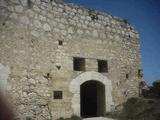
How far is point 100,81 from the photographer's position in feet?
29.1

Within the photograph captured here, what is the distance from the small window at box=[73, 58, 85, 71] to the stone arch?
0.34 m

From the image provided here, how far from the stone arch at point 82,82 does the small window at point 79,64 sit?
34 cm

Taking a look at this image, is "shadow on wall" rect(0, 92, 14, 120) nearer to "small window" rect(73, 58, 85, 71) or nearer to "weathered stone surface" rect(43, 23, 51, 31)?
"weathered stone surface" rect(43, 23, 51, 31)

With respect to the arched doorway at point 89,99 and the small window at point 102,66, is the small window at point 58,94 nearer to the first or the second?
the small window at point 102,66

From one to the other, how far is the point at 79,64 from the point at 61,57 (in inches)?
43.5

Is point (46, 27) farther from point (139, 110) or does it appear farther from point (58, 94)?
point (139, 110)

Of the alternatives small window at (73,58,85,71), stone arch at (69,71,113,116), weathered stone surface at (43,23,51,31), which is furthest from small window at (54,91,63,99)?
weathered stone surface at (43,23,51,31)

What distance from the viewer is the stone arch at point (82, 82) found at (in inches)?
315

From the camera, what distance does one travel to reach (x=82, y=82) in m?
8.27

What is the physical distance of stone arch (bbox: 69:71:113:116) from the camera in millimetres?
8008

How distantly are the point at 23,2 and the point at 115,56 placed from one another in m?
4.39

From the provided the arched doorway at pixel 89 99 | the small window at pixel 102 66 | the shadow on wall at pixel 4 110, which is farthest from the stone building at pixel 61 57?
the shadow on wall at pixel 4 110

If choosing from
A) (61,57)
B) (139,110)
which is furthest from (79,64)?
(139,110)

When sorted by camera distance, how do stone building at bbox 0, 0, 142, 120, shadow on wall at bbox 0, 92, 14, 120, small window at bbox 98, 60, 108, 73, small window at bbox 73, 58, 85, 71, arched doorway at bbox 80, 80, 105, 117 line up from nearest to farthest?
shadow on wall at bbox 0, 92, 14, 120
stone building at bbox 0, 0, 142, 120
small window at bbox 73, 58, 85, 71
small window at bbox 98, 60, 108, 73
arched doorway at bbox 80, 80, 105, 117
